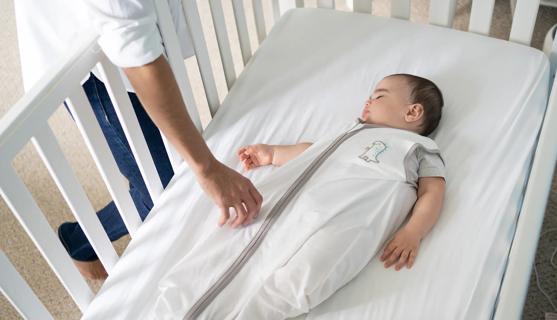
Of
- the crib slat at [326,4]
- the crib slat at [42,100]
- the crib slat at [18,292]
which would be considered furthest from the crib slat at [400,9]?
the crib slat at [18,292]

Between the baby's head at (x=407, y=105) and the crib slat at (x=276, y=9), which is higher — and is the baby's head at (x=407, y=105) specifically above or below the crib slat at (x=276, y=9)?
below

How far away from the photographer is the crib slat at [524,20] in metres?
1.26

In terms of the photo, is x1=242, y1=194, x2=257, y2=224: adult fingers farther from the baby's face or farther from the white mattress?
the baby's face

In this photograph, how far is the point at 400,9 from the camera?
1.45 meters

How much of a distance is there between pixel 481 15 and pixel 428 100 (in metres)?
0.37

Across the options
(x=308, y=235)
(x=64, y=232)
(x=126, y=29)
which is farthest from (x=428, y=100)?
(x=64, y=232)

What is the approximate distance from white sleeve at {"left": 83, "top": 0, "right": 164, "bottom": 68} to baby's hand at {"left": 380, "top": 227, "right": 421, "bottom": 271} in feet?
1.69

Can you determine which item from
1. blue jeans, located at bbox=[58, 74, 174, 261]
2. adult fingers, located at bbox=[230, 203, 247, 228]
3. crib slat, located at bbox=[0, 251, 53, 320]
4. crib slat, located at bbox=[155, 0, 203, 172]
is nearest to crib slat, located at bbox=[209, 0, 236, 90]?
crib slat, located at bbox=[155, 0, 203, 172]

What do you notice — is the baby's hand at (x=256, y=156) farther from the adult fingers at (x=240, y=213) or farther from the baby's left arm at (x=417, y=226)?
the baby's left arm at (x=417, y=226)

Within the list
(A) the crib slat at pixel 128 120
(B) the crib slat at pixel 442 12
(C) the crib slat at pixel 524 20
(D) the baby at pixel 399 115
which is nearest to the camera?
(A) the crib slat at pixel 128 120

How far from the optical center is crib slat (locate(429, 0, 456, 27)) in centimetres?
136

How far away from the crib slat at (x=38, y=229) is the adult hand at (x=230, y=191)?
0.90 ft

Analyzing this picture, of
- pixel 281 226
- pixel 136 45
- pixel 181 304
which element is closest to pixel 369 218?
pixel 281 226

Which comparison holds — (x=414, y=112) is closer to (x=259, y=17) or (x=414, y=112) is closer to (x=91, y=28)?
(x=259, y=17)
